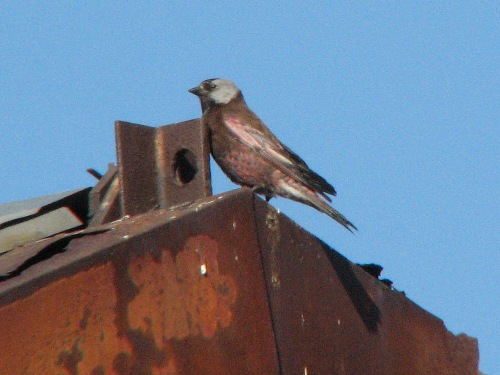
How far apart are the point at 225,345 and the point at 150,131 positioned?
145cm

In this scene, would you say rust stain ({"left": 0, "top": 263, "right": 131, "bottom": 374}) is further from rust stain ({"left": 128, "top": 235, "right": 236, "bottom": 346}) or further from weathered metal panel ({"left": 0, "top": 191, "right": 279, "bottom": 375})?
rust stain ({"left": 128, "top": 235, "right": 236, "bottom": 346})

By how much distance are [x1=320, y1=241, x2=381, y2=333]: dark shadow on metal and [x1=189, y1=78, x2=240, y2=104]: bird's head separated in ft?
14.1

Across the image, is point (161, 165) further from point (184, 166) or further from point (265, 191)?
point (265, 191)

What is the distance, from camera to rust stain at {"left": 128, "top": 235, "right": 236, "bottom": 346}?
12.7 feet

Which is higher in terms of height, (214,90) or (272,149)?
(214,90)

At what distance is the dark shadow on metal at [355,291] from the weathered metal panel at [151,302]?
0.65 metres

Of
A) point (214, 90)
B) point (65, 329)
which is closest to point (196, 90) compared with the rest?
point (214, 90)

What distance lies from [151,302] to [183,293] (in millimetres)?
179

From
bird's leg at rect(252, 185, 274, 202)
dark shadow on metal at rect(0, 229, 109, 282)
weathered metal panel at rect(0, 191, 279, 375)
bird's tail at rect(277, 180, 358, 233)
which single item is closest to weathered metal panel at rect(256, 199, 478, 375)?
weathered metal panel at rect(0, 191, 279, 375)

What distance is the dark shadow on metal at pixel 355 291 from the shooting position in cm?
499

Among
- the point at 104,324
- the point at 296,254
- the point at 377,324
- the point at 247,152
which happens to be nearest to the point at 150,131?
the point at 296,254

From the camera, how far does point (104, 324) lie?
3.73 metres

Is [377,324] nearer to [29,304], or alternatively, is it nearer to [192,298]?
[192,298]

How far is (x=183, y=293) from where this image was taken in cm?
405
